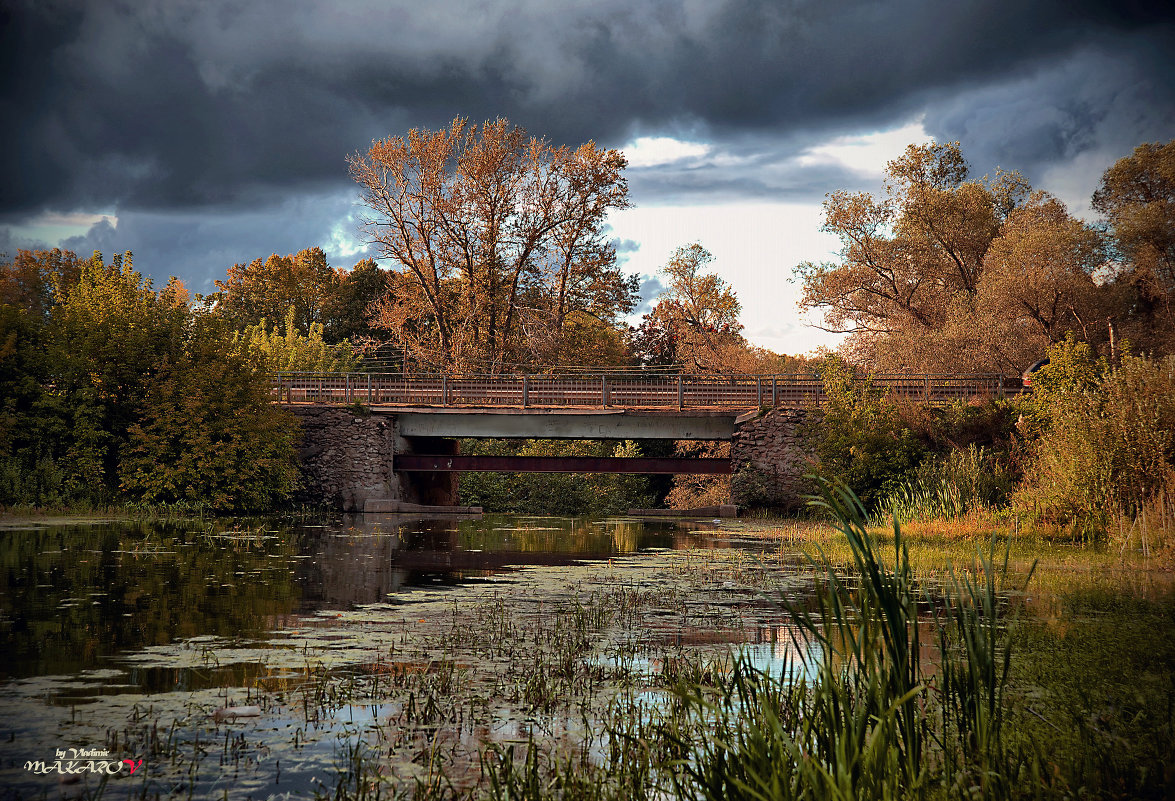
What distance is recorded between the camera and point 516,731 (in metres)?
4.95

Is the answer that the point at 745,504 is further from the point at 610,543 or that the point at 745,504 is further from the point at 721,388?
the point at 610,543

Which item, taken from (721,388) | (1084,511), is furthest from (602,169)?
(1084,511)

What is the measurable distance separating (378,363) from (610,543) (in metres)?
37.9

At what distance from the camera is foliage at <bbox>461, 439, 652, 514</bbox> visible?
3994 cm

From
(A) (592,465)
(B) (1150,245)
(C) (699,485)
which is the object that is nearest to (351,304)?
(C) (699,485)

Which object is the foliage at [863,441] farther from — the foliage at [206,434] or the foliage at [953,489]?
the foliage at [206,434]

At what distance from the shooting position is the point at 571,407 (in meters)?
31.5

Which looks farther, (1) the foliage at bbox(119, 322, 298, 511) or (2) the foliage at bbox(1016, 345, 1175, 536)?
(1) the foliage at bbox(119, 322, 298, 511)

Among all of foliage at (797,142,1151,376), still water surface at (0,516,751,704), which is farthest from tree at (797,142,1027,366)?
still water surface at (0,516,751,704)

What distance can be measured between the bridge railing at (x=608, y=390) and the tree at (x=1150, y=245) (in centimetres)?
751

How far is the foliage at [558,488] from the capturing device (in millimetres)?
39938

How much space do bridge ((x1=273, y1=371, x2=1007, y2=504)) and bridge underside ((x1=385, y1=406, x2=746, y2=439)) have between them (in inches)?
1.4

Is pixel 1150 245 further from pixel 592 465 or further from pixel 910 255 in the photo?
pixel 592 465

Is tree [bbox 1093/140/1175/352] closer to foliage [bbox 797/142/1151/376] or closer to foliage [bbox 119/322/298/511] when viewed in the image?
foliage [bbox 797/142/1151/376]
